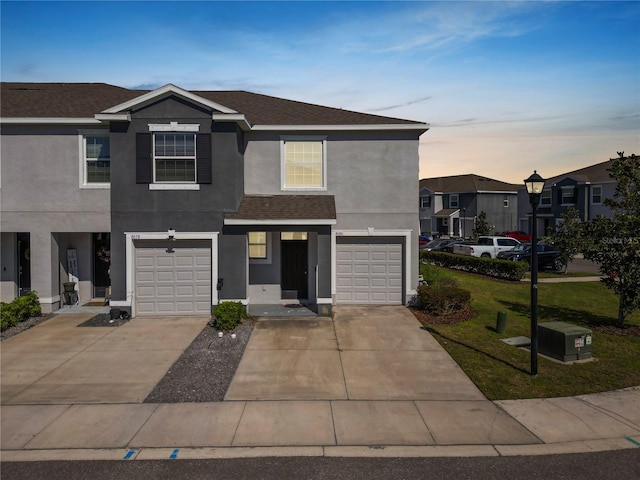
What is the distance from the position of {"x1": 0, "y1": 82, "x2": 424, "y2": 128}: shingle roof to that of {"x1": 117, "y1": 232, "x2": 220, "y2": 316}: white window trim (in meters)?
4.41

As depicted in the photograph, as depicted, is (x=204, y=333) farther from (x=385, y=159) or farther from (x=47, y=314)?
(x=385, y=159)

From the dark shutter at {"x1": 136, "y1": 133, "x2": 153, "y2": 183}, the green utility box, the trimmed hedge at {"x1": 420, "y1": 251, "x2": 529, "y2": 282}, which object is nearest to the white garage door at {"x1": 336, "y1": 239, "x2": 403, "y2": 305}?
the green utility box

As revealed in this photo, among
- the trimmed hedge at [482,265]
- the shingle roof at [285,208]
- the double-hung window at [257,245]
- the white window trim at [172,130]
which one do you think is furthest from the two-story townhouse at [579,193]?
the white window trim at [172,130]

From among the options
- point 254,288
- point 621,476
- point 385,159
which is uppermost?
point 385,159

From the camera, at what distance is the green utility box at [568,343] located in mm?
11000

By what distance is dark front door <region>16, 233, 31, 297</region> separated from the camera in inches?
649

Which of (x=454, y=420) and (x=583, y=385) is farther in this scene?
(x=583, y=385)

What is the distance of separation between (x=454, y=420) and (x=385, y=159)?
10.5m

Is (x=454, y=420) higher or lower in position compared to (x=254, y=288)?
lower

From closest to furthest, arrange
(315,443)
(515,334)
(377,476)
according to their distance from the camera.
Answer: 1. (377,476)
2. (315,443)
3. (515,334)

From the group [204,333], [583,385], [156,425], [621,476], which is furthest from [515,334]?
[156,425]

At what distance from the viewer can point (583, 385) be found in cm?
961

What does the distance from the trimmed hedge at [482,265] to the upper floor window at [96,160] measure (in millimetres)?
18407

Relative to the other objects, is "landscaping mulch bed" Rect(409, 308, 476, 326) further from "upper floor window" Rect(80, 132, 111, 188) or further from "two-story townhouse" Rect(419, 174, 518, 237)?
"two-story townhouse" Rect(419, 174, 518, 237)
